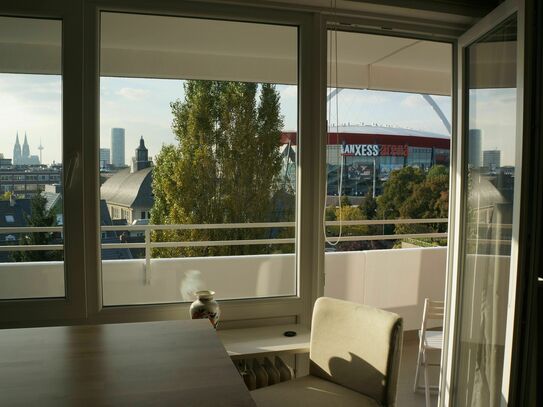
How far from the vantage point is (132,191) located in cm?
256

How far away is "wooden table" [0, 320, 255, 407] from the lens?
1370 mm

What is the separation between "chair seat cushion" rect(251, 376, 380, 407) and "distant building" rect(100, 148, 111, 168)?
1.31 m

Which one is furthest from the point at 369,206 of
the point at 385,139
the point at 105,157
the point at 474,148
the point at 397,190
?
the point at 105,157

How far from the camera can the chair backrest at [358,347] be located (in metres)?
1.98

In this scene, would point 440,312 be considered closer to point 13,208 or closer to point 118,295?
point 118,295

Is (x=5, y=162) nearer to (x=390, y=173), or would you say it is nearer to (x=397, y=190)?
(x=390, y=173)

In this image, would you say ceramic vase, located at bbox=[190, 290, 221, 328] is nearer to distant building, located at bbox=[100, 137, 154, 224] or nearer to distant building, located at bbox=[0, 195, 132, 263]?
distant building, located at bbox=[100, 137, 154, 224]

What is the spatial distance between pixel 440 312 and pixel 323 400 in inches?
77.5

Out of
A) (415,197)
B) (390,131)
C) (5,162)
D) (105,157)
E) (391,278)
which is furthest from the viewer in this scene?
(391,278)

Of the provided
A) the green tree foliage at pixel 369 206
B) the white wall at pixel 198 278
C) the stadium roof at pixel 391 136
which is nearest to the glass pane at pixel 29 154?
the white wall at pixel 198 278

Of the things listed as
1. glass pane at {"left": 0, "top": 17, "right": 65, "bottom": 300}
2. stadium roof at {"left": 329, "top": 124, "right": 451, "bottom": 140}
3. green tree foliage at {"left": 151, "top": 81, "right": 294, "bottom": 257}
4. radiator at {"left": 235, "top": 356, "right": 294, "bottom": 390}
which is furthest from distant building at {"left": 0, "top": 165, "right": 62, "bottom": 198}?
stadium roof at {"left": 329, "top": 124, "right": 451, "bottom": 140}

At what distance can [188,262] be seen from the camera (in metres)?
2.70

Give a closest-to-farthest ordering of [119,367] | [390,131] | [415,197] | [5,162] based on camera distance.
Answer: [119,367] → [5,162] → [390,131] → [415,197]

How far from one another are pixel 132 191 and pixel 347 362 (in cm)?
136
